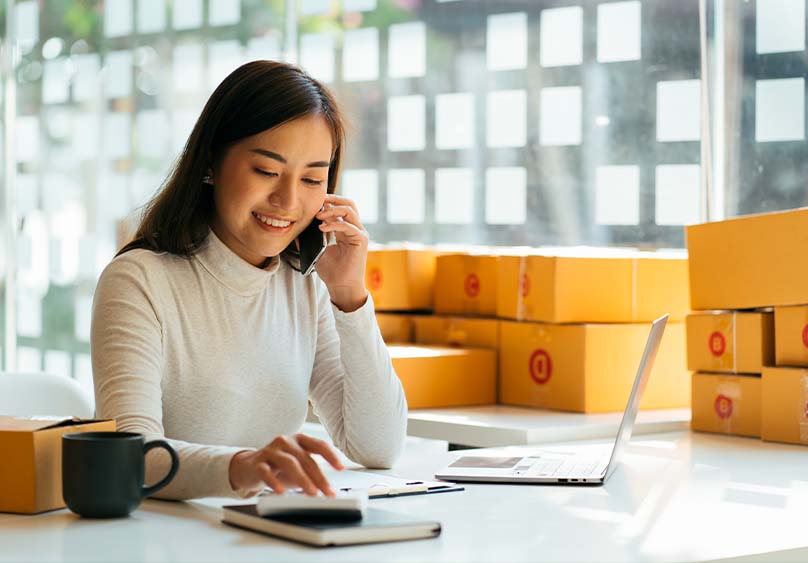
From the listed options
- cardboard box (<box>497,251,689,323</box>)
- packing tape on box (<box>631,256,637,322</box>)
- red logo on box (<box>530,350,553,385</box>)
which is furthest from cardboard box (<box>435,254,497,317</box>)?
packing tape on box (<box>631,256,637,322</box>)

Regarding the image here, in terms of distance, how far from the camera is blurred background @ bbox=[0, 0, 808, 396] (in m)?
2.96

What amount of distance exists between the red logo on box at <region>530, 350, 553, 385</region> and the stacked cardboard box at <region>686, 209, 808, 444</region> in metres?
0.38

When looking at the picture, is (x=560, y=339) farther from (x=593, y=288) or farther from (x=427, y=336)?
(x=427, y=336)

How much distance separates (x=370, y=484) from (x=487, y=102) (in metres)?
2.22

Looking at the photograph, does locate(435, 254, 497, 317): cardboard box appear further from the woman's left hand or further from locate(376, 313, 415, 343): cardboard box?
the woman's left hand

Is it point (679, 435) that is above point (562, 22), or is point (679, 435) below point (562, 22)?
below

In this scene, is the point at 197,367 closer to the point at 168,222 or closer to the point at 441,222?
the point at 168,222

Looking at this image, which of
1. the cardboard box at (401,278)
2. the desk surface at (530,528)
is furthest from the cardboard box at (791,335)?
the cardboard box at (401,278)

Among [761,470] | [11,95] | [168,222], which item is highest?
[11,95]

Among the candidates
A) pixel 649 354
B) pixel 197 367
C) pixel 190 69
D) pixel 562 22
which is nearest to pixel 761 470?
pixel 649 354

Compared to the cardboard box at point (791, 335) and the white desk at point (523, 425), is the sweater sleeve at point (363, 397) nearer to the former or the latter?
the white desk at point (523, 425)

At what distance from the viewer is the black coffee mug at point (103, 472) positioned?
4.11 ft

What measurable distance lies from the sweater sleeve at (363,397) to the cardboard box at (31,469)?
22.6 inches

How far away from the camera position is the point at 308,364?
1909 mm
